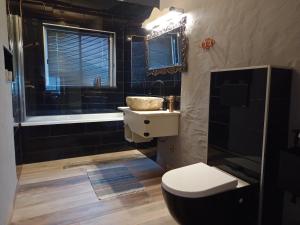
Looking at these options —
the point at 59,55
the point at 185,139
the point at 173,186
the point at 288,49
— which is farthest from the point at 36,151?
the point at 288,49

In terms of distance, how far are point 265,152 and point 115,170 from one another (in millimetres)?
1910

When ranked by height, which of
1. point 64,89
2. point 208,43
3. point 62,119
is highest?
point 208,43

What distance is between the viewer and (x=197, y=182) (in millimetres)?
1399

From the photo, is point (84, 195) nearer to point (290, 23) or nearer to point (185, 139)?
point (185, 139)

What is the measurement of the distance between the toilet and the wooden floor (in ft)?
1.70

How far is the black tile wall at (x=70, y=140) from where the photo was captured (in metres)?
2.95

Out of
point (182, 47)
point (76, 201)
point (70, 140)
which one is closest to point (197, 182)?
point (76, 201)

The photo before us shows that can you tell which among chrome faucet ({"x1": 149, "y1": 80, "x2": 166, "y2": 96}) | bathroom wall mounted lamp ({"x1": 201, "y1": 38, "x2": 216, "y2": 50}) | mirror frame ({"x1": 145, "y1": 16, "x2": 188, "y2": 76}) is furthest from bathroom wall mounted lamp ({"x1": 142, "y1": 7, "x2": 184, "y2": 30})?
chrome faucet ({"x1": 149, "y1": 80, "x2": 166, "y2": 96})

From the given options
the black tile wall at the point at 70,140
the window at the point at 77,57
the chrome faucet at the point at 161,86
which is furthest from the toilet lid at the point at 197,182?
the window at the point at 77,57

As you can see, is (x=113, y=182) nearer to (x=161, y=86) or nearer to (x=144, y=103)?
(x=144, y=103)

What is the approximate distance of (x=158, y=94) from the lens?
2939 mm

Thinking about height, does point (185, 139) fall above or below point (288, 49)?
below

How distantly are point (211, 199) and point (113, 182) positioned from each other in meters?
1.42

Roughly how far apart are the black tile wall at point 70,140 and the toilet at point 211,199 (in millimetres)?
2075
